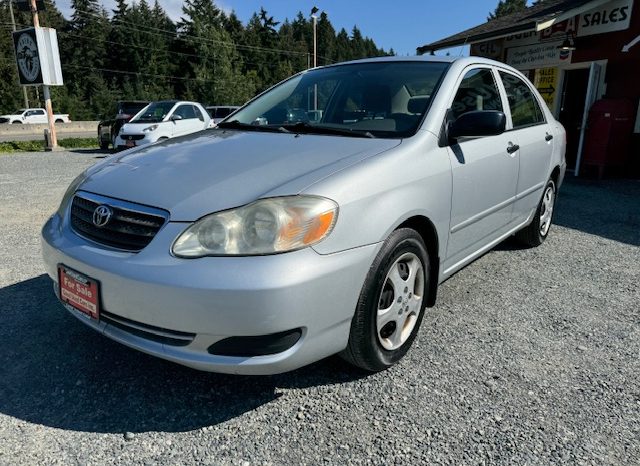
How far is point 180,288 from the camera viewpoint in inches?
72.2

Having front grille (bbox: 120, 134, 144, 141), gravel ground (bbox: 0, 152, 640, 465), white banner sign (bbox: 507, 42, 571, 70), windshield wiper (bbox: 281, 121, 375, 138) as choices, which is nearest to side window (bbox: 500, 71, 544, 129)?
gravel ground (bbox: 0, 152, 640, 465)

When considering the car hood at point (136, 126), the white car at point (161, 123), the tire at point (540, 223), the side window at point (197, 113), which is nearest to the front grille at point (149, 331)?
the tire at point (540, 223)

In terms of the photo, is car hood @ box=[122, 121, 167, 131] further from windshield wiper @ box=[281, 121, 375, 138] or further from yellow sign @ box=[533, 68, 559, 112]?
windshield wiper @ box=[281, 121, 375, 138]

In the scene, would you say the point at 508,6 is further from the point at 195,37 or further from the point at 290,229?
the point at 290,229

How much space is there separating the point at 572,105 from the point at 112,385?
37.1 ft

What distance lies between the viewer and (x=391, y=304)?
2.37 m

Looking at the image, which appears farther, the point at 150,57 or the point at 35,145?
the point at 150,57

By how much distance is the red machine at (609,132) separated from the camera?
8852 millimetres

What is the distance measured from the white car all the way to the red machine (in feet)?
28.5

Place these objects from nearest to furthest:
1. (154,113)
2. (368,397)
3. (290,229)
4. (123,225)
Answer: (290,229)
(123,225)
(368,397)
(154,113)

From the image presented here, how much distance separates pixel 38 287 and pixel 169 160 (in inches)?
71.6

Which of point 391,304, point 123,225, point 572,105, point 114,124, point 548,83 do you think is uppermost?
point 548,83

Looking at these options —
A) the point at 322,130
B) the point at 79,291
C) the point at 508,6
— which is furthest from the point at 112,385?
the point at 508,6

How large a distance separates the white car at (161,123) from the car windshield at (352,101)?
8619mm
